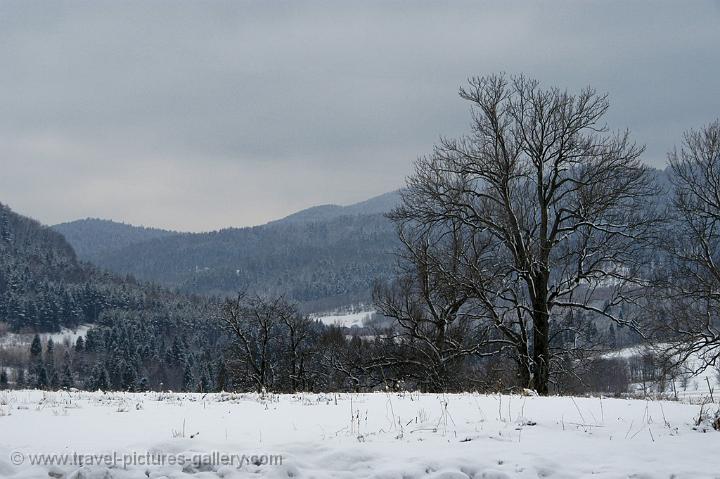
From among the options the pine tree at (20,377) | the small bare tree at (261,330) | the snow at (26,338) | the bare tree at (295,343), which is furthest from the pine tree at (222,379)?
the snow at (26,338)

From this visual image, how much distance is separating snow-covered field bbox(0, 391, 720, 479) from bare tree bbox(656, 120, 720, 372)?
16.0m

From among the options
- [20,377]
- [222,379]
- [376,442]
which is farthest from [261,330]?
[20,377]

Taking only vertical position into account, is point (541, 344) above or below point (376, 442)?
above

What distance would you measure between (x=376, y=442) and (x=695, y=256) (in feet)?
74.3

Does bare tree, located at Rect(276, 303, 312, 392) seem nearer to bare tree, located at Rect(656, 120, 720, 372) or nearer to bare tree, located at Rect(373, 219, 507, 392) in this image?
bare tree, located at Rect(373, 219, 507, 392)

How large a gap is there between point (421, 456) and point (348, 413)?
3.22 meters

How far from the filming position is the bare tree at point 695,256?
81.7 ft

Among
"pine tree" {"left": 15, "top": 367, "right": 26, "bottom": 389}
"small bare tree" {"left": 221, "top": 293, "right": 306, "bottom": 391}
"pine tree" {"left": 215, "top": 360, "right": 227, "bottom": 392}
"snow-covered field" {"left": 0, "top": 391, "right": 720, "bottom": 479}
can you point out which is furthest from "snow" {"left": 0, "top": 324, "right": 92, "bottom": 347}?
"snow-covered field" {"left": 0, "top": 391, "right": 720, "bottom": 479}

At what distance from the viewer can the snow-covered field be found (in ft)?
23.1

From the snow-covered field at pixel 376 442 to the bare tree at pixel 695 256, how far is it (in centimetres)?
1602

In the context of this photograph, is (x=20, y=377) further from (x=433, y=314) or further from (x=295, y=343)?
(x=433, y=314)

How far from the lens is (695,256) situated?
1011 inches

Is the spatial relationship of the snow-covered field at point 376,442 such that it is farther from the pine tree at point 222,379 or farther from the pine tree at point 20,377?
the pine tree at point 20,377

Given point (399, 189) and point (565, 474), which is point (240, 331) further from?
point (565, 474)
